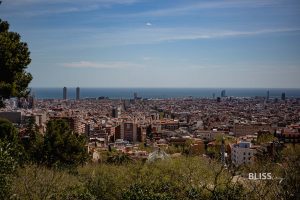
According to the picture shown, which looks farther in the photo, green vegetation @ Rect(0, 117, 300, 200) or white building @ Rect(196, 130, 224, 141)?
white building @ Rect(196, 130, 224, 141)

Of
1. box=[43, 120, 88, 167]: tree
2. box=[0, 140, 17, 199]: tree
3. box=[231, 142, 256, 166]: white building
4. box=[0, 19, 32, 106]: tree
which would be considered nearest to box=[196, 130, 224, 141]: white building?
box=[231, 142, 256, 166]: white building

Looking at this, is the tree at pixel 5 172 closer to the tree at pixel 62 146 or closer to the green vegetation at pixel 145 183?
the green vegetation at pixel 145 183

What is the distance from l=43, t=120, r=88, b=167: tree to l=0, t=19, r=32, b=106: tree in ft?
15.4

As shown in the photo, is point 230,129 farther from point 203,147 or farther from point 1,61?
point 1,61

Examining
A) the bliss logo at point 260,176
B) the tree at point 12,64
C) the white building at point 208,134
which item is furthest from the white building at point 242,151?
the tree at point 12,64

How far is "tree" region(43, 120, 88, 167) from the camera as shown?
1402 cm

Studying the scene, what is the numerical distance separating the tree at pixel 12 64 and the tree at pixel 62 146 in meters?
4.71

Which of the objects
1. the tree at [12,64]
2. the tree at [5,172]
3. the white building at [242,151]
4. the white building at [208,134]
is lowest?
the white building at [208,134]

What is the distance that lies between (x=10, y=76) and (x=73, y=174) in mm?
3796

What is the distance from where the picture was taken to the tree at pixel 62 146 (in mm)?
14023

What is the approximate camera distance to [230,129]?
50656 mm

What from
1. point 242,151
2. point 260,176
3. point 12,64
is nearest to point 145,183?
point 260,176

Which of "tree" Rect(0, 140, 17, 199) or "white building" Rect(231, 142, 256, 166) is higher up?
"tree" Rect(0, 140, 17, 199)

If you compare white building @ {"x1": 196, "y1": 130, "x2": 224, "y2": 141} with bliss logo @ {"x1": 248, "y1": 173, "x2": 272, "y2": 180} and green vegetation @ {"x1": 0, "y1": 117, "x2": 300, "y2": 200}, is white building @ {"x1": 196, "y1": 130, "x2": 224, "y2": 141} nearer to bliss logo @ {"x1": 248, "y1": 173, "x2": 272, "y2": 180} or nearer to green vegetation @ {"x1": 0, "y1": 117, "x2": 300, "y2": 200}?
green vegetation @ {"x1": 0, "y1": 117, "x2": 300, "y2": 200}
